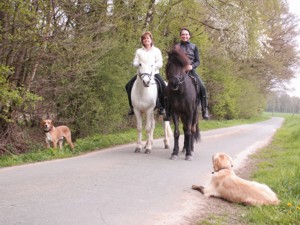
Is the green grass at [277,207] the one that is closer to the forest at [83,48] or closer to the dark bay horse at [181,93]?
the dark bay horse at [181,93]

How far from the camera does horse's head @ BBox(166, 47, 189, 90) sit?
347 inches

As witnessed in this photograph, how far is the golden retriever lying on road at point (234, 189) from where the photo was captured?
5.67m

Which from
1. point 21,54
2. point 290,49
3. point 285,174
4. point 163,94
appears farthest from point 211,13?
point 290,49

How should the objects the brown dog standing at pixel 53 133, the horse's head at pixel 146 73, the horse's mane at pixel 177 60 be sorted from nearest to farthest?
1. the horse's mane at pixel 177 60
2. the horse's head at pixel 146 73
3. the brown dog standing at pixel 53 133

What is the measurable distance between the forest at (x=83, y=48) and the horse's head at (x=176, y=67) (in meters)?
3.18

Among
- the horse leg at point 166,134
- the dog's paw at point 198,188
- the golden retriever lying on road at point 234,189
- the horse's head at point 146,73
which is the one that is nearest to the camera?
the golden retriever lying on road at point 234,189

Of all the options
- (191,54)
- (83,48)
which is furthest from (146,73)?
(83,48)

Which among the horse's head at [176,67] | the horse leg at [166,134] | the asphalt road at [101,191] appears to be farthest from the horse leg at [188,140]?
the horse leg at [166,134]

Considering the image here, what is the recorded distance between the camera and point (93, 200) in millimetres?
5281

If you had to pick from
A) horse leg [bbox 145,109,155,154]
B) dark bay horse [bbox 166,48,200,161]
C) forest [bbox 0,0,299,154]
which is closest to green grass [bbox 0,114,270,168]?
forest [bbox 0,0,299,154]

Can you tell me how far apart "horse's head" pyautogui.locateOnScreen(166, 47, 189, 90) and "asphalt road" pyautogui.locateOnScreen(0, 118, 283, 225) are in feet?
6.42

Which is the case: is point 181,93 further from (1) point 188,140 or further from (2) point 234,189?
(2) point 234,189

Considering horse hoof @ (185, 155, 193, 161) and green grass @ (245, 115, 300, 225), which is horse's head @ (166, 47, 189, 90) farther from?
green grass @ (245, 115, 300, 225)

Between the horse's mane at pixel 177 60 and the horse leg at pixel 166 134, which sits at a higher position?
the horse's mane at pixel 177 60
